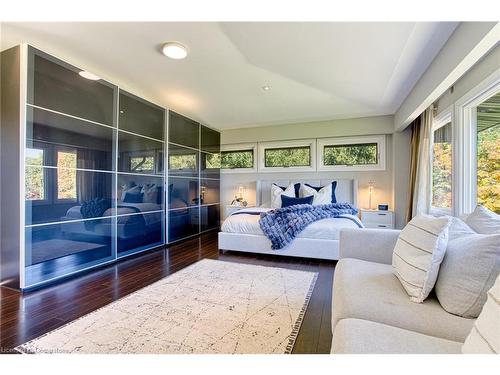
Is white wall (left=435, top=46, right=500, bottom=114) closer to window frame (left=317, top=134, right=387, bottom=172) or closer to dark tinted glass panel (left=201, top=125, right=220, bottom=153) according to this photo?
window frame (left=317, top=134, right=387, bottom=172)

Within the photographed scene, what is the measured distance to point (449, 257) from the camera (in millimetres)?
1206

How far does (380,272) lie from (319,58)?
2.28 metres

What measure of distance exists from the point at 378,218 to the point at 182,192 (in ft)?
12.1

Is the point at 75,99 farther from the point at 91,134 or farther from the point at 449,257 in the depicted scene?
the point at 449,257

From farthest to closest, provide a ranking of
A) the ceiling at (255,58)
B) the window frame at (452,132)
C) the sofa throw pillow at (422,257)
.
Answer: the window frame at (452,132) < the ceiling at (255,58) < the sofa throw pillow at (422,257)

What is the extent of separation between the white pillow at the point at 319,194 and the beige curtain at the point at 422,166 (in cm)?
133

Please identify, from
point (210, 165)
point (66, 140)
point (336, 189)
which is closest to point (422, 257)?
point (66, 140)

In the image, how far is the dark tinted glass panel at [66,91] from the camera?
7.84ft

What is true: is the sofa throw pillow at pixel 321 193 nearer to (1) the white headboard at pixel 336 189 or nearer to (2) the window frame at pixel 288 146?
(1) the white headboard at pixel 336 189

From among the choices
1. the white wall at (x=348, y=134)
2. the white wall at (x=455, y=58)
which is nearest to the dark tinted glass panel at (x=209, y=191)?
the white wall at (x=348, y=134)

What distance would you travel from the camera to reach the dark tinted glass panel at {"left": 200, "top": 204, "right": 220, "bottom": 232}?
5.22 m

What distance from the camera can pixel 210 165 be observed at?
5527 millimetres
